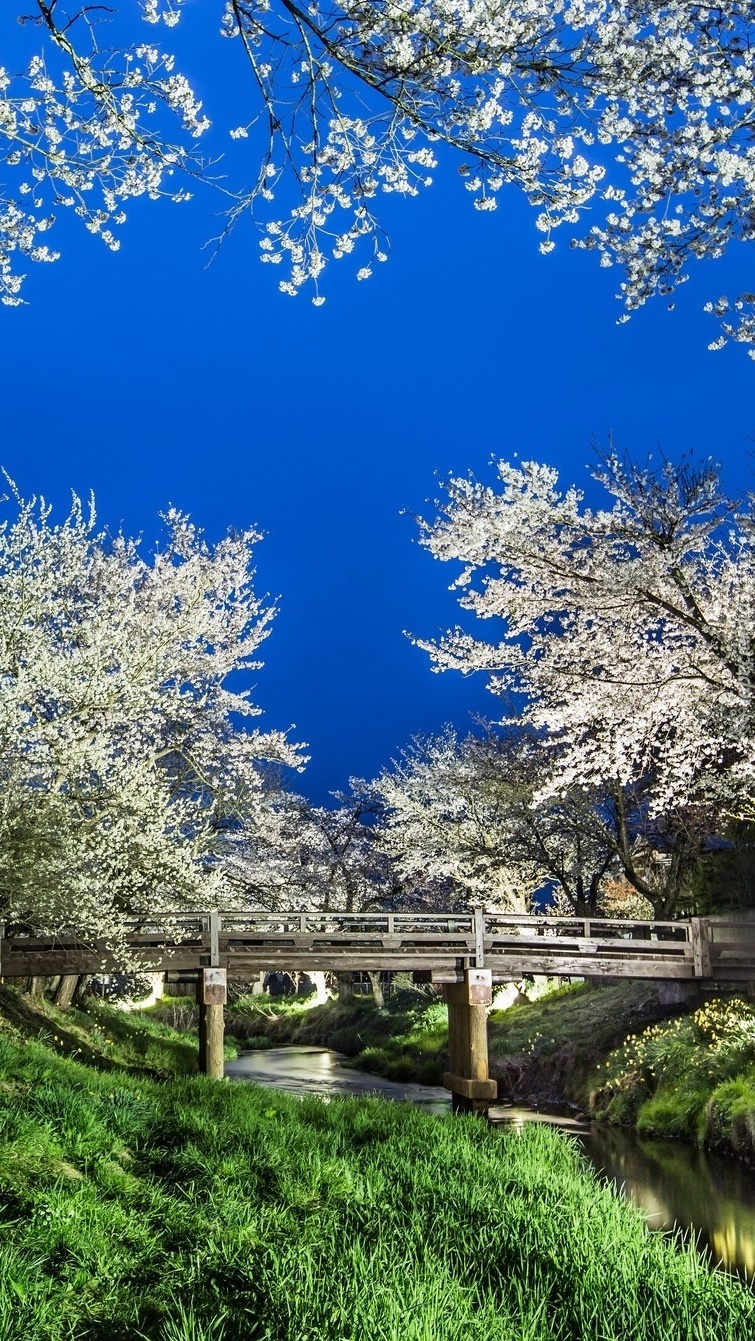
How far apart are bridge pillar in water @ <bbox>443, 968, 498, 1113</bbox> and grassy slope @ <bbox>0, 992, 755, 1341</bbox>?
9410 millimetres

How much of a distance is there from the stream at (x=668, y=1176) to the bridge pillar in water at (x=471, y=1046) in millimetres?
479

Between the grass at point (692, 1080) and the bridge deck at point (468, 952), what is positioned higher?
the bridge deck at point (468, 952)

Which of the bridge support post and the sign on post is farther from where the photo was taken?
the sign on post

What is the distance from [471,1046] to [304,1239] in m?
15.2

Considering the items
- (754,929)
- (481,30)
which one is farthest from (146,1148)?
(754,929)

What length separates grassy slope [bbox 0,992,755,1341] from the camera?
556 cm

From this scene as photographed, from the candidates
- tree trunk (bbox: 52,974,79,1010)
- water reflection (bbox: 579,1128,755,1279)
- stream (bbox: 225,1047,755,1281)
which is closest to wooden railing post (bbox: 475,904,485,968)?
stream (bbox: 225,1047,755,1281)

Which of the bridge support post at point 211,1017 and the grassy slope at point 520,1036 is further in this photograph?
the grassy slope at point 520,1036

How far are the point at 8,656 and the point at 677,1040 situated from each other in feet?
53.2

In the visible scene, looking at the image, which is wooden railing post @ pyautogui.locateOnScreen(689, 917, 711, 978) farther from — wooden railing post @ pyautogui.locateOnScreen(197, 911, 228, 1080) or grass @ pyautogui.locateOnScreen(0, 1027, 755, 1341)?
grass @ pyautogui.locateOnScreen(0, 1027, 755, 1341)

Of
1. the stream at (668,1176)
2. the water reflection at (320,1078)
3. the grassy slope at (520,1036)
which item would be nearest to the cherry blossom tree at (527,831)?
the grassy slope at (520,1036)

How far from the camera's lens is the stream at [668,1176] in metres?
11.5

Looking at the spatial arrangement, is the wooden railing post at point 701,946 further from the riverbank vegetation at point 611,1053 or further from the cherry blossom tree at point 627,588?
the cherry blossom tree at point 627,588

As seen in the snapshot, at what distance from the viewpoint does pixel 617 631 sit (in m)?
12.6
